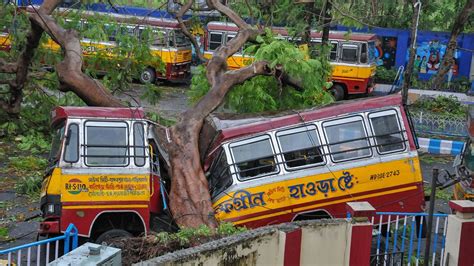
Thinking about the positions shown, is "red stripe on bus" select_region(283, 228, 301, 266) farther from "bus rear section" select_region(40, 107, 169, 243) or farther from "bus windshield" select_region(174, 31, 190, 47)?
"bus windshield" select_region(174, 31, 190, 47)

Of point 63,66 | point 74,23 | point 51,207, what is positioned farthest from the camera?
point 74,23

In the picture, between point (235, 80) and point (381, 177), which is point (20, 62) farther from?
point (381, 177)

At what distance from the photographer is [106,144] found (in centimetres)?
987

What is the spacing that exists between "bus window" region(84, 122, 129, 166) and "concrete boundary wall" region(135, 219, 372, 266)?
13.0 feet

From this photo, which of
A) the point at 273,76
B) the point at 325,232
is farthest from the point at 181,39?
the point at 325,232

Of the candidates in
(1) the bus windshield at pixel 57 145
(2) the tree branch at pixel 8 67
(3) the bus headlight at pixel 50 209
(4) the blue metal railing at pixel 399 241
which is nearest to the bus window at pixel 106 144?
(1) the bus windshield at pixel 57 145

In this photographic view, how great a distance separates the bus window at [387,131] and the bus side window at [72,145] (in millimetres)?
4612

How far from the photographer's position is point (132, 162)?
9875mm

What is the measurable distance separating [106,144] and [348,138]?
3.82m

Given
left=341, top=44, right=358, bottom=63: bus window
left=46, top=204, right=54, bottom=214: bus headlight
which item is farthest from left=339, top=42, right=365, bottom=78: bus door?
left=46, top=204, right=54, bottom=214: bus headlight

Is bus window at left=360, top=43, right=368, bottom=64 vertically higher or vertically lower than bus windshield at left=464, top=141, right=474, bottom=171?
higher

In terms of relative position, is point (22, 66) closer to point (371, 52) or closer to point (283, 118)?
point (283, 118)

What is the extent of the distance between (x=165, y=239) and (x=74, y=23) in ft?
29.0

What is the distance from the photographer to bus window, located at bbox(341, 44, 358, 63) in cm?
2420
